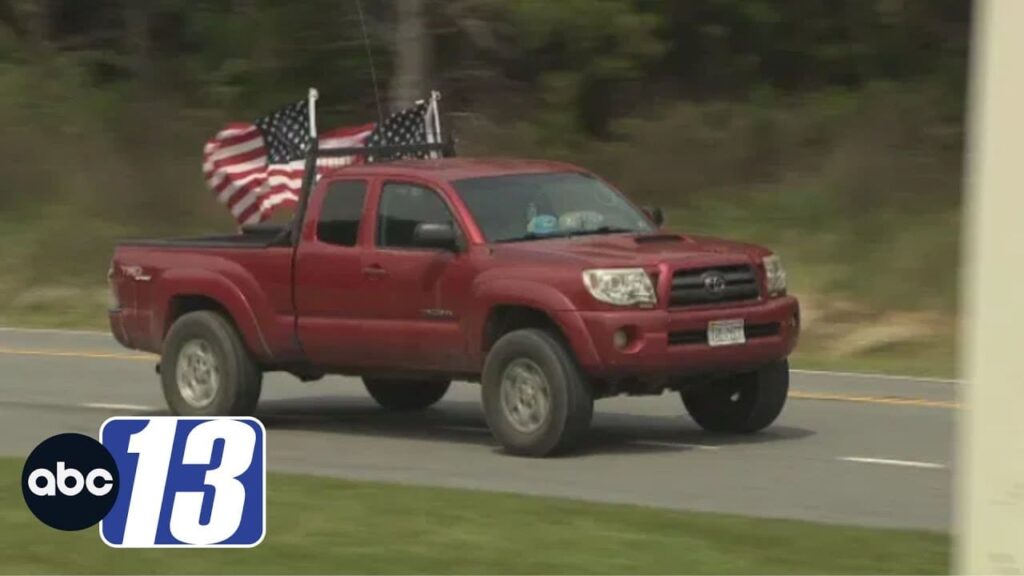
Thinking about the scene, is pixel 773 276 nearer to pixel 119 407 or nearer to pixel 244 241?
pixel 244 241

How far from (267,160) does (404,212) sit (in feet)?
16.4

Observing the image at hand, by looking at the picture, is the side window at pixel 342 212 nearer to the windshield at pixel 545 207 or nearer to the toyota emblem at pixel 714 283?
the windshield at pixel 545 207

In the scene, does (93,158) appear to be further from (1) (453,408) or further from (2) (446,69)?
Answer: (1) (453,408)

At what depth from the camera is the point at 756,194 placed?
29531mm

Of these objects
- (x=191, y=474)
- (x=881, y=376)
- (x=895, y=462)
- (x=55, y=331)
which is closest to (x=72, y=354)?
(x=55, y=331)

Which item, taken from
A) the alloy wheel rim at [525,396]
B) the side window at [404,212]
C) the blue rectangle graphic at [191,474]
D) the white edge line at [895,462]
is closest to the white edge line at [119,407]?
the side window at [404,212]

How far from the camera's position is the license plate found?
13773mm

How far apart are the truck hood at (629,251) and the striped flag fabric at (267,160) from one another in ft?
10.5

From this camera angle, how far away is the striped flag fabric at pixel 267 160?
18312mm

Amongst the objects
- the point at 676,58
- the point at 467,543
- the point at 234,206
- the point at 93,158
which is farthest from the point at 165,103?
the point at 467,543

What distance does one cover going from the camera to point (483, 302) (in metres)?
14.0

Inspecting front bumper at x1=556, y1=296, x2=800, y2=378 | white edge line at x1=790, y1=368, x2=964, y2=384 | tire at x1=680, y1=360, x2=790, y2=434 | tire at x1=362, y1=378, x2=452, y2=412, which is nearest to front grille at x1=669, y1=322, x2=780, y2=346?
front bumper at x1=556, y1=296, x2=800, y2=378

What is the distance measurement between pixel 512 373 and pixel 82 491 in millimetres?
4552

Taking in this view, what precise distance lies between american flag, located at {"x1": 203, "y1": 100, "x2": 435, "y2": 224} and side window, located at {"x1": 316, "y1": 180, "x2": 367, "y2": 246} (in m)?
1.14
